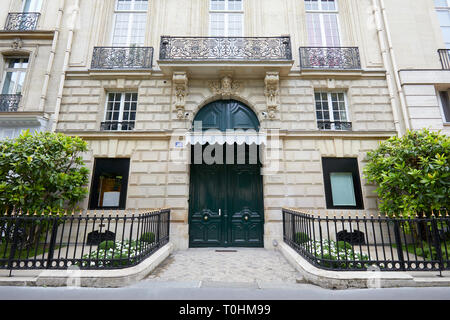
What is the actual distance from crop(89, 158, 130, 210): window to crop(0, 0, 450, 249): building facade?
0.19 ft

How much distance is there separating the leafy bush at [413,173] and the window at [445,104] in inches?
136

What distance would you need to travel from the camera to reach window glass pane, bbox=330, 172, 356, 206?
881cm

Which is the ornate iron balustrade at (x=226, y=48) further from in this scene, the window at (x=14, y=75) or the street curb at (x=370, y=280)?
the street curb at (x=370, y=280)

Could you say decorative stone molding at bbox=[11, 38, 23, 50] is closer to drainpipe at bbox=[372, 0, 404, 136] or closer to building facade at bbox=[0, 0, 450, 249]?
building facade at bbox=[0, 0, 450, 249]

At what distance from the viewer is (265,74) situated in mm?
9461

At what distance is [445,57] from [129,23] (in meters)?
15.3

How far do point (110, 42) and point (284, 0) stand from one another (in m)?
8.96

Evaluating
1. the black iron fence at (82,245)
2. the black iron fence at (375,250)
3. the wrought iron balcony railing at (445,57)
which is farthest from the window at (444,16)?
the black iron fence at (82,245)

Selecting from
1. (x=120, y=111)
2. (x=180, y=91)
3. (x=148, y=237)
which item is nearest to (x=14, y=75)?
(x=120, y=111)

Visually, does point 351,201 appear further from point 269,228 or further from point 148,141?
point 148,141

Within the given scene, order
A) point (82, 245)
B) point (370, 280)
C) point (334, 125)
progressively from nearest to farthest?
point (370, 280) < point (82, 245) < point (334, 125)

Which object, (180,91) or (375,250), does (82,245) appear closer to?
(180,91)

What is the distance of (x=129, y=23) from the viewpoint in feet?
35.8

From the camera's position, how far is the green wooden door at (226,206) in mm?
8680
